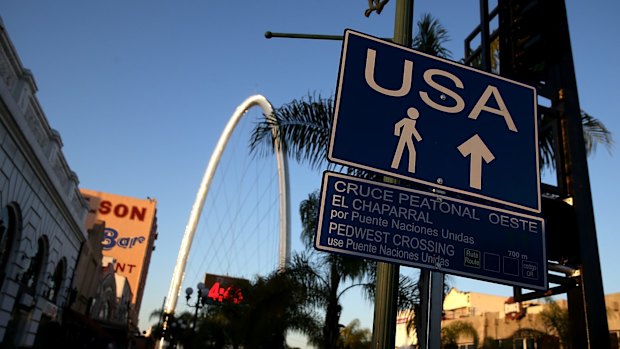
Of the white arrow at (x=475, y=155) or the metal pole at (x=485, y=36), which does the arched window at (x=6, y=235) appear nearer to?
the metal pole at (x=485, y=36)

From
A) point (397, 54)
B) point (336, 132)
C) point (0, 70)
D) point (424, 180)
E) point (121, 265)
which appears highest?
point (121, 265)

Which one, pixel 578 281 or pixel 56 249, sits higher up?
pixel 56 249

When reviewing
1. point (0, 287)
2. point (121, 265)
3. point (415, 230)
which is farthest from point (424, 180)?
point (121, 265)

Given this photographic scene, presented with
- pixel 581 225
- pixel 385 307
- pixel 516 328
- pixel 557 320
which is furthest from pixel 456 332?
pixel 385 307

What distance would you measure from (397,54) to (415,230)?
1212mm

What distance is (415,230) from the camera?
9.41 ft

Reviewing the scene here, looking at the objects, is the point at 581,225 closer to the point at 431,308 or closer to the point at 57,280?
the point at 431,308

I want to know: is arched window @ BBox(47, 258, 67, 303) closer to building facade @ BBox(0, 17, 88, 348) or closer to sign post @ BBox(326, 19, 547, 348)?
building facade @ BBox(0, 17, 88, 348)

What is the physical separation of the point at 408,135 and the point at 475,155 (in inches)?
18.5

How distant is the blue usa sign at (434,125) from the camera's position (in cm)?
306

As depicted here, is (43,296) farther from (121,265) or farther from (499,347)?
(121,265)

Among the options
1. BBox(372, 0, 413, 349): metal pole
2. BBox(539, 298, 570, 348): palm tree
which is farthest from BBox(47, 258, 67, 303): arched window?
BBox(539, 298, 570, 348): palm tree

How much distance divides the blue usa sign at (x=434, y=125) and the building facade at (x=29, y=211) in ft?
39.3

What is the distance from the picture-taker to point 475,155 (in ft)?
10.7
